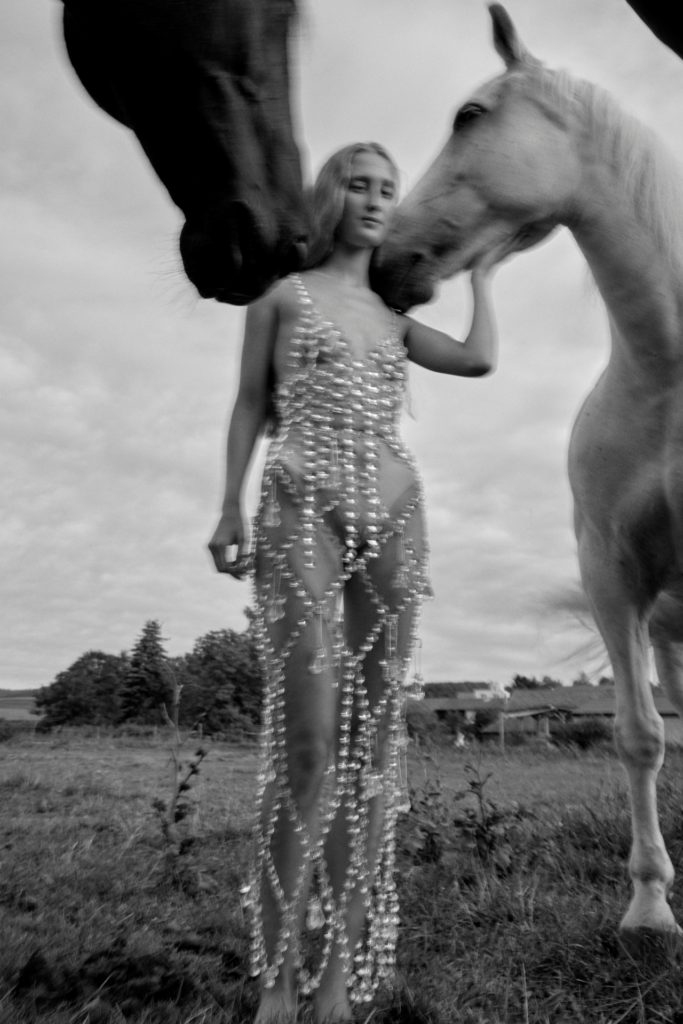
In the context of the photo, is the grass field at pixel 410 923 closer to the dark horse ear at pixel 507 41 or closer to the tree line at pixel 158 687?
the tree line at pixel 158 687

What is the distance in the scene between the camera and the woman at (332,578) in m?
1.76

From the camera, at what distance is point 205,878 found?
10.3ft

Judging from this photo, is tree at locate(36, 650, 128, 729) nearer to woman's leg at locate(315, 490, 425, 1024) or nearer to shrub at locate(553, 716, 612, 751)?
shrub at locate(553, 716, 612, 751)

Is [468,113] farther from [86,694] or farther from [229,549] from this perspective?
[86,694]

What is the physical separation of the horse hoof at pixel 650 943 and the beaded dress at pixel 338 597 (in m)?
0.70

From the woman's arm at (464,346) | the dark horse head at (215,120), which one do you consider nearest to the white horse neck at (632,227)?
the woman's arm at (464,346)

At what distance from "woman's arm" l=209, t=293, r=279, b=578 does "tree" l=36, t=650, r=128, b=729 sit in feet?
44.9

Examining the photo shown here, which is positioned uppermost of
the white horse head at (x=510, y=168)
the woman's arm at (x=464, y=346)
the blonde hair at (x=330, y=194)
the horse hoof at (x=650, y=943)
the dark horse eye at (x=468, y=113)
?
the dark horse eye at (x=468, y=113)

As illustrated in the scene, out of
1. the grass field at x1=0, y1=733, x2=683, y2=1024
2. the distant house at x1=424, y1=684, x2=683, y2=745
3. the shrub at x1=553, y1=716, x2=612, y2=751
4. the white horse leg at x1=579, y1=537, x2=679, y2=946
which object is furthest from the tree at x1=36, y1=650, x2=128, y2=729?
the white horse leg at x1=579, y1=537, x2=679, y2=946

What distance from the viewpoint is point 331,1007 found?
1.73 meters

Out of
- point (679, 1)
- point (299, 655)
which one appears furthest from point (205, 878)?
point (679, 1)

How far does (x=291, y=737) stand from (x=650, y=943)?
3.88 feet

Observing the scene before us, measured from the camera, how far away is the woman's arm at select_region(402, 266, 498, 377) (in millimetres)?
2010

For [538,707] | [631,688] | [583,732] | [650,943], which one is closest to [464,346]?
[631,688]
